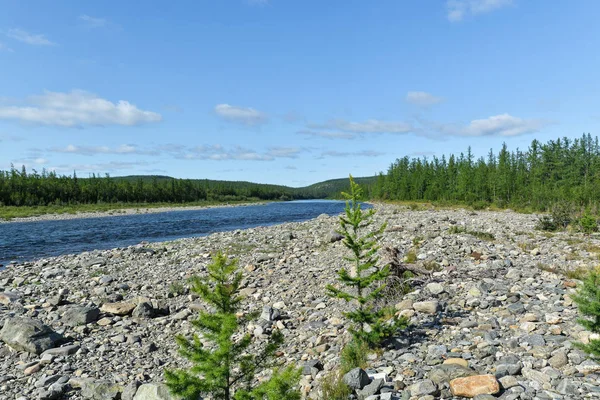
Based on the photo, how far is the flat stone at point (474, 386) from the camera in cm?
578

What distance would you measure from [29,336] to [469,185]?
93.1m

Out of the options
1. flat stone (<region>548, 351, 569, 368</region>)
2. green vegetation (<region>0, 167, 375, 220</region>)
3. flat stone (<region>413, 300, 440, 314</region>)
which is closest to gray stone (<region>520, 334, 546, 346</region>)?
flat stone (<region>548, 351, 569, 368</region>)

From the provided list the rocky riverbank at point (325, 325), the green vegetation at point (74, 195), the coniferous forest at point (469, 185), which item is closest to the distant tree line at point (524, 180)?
the coniferous forest at point (469, 185)

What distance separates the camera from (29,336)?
962 centimetres

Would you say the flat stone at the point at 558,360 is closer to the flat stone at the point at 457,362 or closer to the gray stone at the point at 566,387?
the gray stone at the point at 566,387

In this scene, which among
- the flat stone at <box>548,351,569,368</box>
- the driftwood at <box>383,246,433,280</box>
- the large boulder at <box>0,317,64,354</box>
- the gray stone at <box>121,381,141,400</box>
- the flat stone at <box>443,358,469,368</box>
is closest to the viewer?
the flat stone at <box>548,351,569,368</box>

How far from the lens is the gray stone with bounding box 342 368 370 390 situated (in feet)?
20.9

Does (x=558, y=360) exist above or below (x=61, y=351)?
above

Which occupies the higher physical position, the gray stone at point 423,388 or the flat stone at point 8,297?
the gray stone at point 423,388

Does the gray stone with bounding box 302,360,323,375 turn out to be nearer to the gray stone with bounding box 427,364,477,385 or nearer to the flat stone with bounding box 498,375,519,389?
the gray stone with bounding box 427,364,477,385

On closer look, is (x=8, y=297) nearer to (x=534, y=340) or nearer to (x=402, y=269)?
(x=402, y=269)

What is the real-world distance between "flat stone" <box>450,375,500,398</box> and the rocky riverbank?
0.02 m

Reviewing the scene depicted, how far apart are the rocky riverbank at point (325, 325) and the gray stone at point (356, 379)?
2 cm

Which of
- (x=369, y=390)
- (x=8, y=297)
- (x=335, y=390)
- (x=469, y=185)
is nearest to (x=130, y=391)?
(x=335, y=390)
